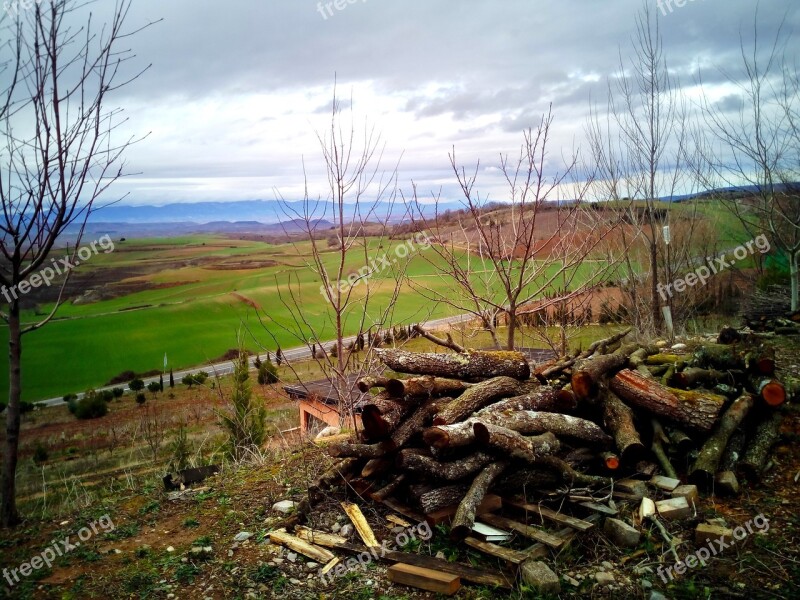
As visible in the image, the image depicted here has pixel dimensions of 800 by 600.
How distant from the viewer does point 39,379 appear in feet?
116

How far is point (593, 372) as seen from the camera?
523 centimetres

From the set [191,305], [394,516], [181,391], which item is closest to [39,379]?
[181,391]

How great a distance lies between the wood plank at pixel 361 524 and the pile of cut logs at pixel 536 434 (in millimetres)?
201

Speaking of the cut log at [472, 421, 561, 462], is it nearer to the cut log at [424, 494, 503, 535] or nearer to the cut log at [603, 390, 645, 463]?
the cut log at [424, 494, 503, 535]

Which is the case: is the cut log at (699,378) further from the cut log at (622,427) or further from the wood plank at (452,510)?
the wood plank at (452,510)

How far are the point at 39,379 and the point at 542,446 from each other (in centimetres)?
3987

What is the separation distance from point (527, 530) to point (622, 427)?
4.84 ft

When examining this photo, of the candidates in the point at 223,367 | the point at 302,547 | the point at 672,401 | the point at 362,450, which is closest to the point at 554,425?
the point at 672,401

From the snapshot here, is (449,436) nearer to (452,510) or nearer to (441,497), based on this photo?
(441,497)

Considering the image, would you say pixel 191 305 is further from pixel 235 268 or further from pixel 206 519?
pixel 206 519

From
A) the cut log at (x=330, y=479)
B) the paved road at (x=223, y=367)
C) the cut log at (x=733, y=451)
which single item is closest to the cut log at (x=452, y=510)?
the cut log at (x=330, y=479)

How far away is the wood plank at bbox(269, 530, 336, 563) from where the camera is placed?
424cm

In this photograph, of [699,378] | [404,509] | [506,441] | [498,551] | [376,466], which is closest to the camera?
[498,551]

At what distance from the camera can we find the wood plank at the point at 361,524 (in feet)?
14.2
